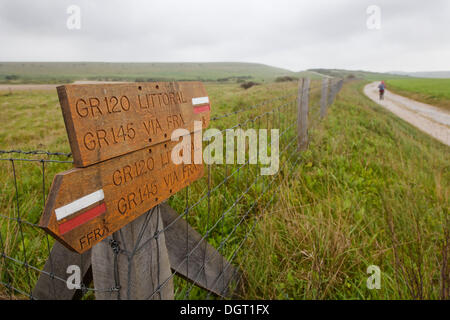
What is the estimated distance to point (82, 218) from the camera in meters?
0.77

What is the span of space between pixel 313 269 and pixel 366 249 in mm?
555

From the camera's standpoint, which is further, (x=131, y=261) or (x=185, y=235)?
(x=185, y=235)

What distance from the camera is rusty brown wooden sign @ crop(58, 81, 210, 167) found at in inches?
28.6

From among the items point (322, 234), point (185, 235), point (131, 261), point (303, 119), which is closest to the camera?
point (131, 261)

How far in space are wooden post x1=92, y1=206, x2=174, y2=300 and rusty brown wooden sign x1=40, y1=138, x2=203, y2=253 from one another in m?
0.09

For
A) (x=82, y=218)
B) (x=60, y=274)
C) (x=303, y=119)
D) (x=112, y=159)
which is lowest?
(x=60, y=274)

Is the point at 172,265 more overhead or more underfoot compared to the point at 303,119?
more underfoot

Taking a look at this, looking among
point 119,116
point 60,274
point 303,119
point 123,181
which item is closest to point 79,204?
point 123,181

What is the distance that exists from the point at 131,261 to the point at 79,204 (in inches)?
13.3

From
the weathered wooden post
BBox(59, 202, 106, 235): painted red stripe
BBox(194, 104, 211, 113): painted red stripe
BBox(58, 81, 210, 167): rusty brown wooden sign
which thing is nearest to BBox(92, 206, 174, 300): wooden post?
the weathered wooden post

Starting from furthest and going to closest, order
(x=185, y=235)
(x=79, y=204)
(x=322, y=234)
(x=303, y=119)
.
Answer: (x=303, y=119), (x=322, y=234), (x=185, y=235), (x=79, y=204)

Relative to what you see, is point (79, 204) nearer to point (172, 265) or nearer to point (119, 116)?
Result: point (119, 116)

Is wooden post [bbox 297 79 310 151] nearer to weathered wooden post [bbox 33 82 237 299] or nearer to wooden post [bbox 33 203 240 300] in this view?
wooden post [bbox 33 203 240 300]

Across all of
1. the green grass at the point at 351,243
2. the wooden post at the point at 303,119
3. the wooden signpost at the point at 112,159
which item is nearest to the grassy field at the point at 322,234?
the green grass at the point at 351,243
